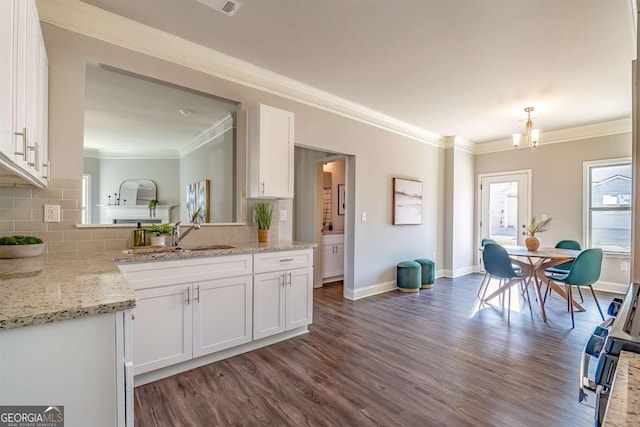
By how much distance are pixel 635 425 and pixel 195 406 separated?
6.75 ft

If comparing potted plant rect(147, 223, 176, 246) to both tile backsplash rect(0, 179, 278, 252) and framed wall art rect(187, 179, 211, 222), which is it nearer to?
tile backsplash rect(0, 179, 278, 252)

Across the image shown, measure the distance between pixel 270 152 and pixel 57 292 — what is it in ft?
7.02

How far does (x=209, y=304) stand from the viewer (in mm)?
2266

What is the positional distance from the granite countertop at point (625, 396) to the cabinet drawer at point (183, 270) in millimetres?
2138

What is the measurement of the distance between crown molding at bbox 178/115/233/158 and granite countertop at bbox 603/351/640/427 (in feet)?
13.8

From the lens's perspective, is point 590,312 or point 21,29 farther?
point 590,312

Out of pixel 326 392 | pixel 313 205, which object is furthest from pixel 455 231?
pixel 326 392

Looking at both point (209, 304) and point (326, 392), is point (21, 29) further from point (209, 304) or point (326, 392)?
point (326, 392)

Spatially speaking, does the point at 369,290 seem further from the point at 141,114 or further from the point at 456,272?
the point at 141,114

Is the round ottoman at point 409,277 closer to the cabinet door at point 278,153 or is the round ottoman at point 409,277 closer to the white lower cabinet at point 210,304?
the white lower cabinet at point 210,304

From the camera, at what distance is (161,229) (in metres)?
2.43

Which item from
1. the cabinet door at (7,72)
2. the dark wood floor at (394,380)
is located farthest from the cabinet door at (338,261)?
the cabinet door at (7,72)

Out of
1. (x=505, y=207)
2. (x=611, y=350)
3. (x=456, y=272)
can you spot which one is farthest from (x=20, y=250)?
(x=505, y=207)

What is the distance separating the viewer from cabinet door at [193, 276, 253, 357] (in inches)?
87.2
